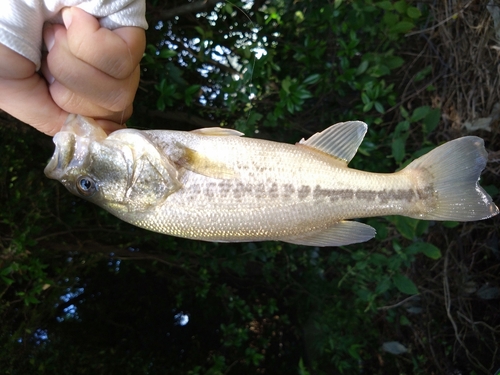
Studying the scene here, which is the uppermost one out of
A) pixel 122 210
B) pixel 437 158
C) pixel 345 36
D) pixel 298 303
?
pixel 345 36

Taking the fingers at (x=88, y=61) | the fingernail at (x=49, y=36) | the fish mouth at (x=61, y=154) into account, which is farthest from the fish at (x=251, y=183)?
the fingernail at (x=49, y=36)

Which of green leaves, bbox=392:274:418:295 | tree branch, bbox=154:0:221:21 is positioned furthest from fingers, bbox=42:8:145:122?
green leaves, bbox=392:274:418:295

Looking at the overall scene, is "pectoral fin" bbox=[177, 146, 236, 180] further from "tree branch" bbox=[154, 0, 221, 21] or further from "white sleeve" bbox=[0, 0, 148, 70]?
"tree branch" bbox=[154, 0, 221, 21]

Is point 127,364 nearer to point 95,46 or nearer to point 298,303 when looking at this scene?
point 298,303

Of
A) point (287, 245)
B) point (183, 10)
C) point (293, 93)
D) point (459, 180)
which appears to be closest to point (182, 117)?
point (183, 10)

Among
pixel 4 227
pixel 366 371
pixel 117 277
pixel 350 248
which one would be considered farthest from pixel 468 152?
pixel 117 277

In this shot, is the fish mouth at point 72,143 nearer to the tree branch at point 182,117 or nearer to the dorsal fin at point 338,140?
the dorsal fin at point 338,140

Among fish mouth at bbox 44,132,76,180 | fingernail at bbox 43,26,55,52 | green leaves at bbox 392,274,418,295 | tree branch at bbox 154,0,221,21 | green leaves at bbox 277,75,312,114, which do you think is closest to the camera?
fingernail at bbox 43,26,55,52
